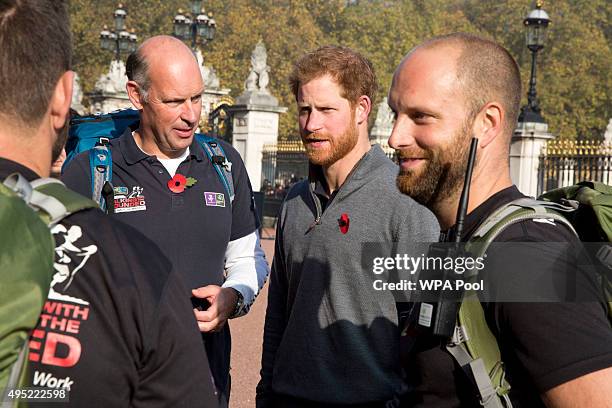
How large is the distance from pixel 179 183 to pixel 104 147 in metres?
0.34

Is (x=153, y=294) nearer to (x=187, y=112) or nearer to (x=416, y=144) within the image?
(x=416, y=144)

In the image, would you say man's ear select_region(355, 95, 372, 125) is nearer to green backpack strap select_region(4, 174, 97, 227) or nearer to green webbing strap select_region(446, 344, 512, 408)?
green webbing strap select_region(446, 344, 512, 408)

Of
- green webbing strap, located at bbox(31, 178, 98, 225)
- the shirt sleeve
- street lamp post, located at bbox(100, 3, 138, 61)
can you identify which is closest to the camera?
green webbing strap, located at bbox(31, 178, 98, 225)

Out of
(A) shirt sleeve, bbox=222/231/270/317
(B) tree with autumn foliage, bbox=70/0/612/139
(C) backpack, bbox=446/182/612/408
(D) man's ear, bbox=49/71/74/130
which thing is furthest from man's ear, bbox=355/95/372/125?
(B) tree with autumn foliage, bbox=70/0/612/139

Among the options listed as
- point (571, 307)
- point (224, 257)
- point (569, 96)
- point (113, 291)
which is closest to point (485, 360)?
point (571, 307)

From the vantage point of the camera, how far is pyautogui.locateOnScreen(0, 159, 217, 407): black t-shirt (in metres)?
1.72

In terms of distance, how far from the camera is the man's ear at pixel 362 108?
12.5 feet

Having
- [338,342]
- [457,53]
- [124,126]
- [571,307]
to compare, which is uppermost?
[457,53]

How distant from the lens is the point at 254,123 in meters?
23.3

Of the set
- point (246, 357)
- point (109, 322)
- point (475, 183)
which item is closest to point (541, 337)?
point (475, 183)

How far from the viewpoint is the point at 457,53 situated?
2.43 meters

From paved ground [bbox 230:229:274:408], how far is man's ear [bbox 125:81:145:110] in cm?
377

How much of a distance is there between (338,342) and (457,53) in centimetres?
133

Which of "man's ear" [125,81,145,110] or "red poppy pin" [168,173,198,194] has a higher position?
"man's ear" [125,81,145,110]
